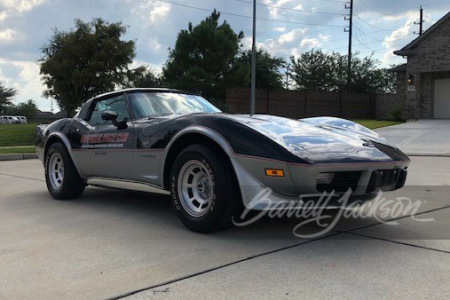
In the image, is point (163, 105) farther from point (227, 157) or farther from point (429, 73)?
point (429, 73)

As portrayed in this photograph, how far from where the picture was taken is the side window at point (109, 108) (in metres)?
5.39

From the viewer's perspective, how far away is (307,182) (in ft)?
12.2

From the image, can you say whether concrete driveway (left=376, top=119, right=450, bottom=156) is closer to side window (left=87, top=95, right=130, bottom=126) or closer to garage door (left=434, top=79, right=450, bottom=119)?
garage door (left=434, top=79, right=450, bottom=119)

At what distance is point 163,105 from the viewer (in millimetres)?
5320

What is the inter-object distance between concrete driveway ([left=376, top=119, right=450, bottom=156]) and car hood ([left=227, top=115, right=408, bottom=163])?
1006 centimetres

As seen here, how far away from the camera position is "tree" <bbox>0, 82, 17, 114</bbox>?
9181 centimetres

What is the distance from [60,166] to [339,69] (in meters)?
43.2

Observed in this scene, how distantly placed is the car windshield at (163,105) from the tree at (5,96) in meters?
96.0

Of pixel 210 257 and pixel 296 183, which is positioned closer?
pixel 210 257

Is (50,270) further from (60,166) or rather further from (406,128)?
(406,128)

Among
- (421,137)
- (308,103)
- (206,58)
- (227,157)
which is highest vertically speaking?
(206,58)

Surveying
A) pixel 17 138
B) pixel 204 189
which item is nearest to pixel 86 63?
pixel 17 138

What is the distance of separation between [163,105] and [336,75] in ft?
143

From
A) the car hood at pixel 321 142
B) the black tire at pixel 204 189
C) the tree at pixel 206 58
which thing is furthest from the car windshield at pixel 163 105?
the tree at pixel 206 58
